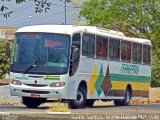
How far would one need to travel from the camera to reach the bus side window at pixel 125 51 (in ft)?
86.8

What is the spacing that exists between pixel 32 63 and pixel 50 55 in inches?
29.2

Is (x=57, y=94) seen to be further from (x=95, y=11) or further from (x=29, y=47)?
(x=95, y=11)

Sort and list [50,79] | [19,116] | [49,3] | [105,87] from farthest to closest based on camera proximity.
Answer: [105,87] < [50,79] < [19,116] < [49,3]

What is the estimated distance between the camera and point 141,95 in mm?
30078

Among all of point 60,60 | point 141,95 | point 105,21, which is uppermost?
point 105,21

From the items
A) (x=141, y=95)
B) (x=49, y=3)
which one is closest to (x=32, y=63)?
(x=141, y=95)

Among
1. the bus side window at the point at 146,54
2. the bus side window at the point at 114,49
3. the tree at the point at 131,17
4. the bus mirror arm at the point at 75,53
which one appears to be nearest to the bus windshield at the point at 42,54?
the bus mirror arm at the point at 75,53

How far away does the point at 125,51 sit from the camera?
26750mm

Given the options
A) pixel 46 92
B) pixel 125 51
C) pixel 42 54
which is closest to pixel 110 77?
pixel 125 51

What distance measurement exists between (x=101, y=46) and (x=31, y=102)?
3.58 meters

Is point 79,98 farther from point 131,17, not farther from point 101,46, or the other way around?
point 131,17

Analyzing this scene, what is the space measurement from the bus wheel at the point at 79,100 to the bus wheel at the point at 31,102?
1.65 m

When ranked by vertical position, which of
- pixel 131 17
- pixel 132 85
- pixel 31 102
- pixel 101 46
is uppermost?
pixel 131 17

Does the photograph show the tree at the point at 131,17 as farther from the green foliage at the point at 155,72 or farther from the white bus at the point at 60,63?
the white bus at the point at 60,63
